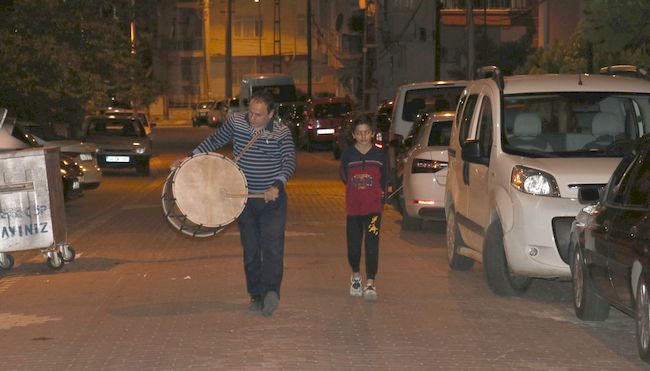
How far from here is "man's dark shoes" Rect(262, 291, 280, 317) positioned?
10602 mm

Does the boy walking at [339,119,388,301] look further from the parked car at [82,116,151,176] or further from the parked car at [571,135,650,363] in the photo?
the parked car at [82,116,151,176]

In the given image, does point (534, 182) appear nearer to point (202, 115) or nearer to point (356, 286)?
point (356, 286)

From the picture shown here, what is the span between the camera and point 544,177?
37.6 ft

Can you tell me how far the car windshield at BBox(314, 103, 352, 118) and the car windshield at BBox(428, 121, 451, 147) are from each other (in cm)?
2717

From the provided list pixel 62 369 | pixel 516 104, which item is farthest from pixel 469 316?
pixel 62 369

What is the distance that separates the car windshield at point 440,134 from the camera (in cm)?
1817

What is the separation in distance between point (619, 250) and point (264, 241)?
316cm

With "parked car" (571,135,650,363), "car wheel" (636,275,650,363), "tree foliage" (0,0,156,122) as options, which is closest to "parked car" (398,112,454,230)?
"parked car" (571,135,650,363)

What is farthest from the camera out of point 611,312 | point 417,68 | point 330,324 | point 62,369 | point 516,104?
point 417,68

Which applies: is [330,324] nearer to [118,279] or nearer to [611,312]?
[611,312]

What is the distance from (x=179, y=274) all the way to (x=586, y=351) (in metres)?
5.58

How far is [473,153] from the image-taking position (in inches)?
485

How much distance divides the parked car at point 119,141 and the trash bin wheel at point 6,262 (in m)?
18.5

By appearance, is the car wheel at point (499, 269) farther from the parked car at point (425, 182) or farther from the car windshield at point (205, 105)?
the car windshield at point (205, 105)
